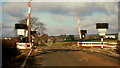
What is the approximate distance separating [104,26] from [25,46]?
32.7 feet

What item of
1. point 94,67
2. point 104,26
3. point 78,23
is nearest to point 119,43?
point 104,26

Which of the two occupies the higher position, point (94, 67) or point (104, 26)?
point (104, 26)

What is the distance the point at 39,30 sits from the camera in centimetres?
6688

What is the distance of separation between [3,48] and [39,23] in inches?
2244

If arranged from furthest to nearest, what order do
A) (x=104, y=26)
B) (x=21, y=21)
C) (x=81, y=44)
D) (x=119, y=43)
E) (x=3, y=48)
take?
1. (x=21, y=21)
2. (x=81, y=44)
3. (x=104, y=26)
4. (x=119, y=43)
5. (x=3, y=48)

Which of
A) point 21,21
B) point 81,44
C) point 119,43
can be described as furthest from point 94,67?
point 21,21

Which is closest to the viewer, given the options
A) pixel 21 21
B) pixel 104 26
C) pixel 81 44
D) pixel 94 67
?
pixel 94 67

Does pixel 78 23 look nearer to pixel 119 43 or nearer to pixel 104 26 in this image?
pixel 104 26

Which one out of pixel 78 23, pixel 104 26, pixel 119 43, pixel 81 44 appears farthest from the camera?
pixel 78 23

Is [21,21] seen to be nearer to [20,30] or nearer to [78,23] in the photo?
[78,23]

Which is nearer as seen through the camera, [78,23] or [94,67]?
[94,67]

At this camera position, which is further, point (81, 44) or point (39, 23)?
point (39, 23)

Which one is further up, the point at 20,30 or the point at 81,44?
the point at 20,30

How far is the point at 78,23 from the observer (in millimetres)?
34375
